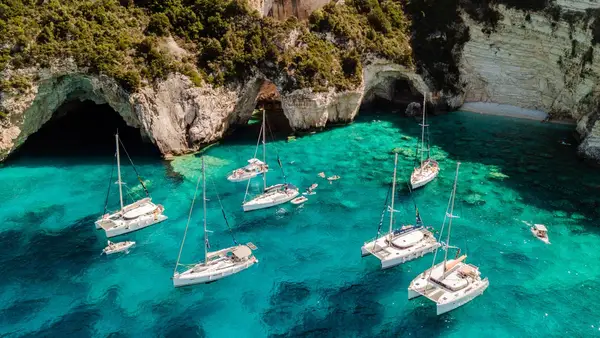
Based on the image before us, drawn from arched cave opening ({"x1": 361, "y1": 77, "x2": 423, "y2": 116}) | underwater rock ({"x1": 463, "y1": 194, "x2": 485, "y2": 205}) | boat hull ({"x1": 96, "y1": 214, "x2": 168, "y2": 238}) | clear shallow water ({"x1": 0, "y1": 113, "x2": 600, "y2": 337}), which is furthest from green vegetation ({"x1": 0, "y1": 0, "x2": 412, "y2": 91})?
underwater rock ({"x1": 463, "y1": 194, "x2": 485, "y2": 205})

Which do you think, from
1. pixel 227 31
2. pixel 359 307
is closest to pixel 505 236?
pixel 359 307

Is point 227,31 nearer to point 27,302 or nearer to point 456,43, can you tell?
point 456,43

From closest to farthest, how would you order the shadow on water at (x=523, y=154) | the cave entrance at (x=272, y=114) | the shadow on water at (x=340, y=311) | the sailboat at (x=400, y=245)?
the shadow on water at (x=340, y=311), the sailboat at (x=400, y=245), the shadow on water at (x=523, y=154), the cave entrance at (x=272, y=114)

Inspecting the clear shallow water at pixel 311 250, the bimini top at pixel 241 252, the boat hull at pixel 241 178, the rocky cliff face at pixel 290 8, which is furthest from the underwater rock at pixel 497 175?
the rocky cliff face at pixel 290 8

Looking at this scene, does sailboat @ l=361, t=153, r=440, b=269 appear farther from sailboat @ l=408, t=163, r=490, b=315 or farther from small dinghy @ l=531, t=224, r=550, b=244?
small dinghy @ l=531, t=224, r=550, b=244

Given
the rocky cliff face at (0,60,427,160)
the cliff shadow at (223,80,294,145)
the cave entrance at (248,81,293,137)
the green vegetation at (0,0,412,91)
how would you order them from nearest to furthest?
the rocky cliff face at (0,60,427,160), the green vegetation at (0,0,412,91), the cliff shadow at (223,80,294,145), the cave entrance at (248,81,293,137)

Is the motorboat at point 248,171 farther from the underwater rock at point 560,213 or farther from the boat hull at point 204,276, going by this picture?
the underwater rock at point 560,213
